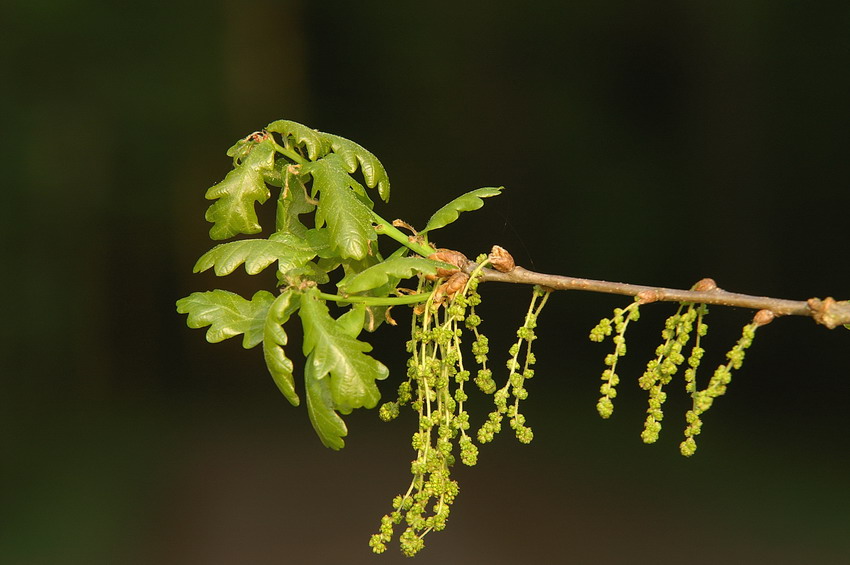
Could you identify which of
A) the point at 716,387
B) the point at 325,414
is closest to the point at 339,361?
the point at 325,414

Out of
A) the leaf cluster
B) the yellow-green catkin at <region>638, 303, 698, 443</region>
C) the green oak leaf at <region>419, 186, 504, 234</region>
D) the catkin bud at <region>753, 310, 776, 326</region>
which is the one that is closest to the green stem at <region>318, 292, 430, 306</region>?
the leaf cluster

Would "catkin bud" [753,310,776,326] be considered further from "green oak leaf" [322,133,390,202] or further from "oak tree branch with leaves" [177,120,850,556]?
"green oak leaf" [322,133,390,202]

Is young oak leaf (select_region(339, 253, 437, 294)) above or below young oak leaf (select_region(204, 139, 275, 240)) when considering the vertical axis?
below

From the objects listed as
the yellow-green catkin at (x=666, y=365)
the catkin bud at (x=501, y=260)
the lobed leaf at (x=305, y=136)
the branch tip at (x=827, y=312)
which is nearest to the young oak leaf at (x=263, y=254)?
the lobed leaf at (x=305, y=136)

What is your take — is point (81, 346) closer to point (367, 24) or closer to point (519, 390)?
point (367, 24)

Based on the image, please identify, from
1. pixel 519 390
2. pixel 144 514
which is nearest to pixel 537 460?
pixel 144 514

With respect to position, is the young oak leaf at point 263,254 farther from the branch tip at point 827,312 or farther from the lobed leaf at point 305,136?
the branch tip at point 827,312
